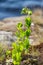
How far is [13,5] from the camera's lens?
27.1 ft

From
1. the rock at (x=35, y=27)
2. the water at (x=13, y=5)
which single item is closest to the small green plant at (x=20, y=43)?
the rock at (x=35, y=27)

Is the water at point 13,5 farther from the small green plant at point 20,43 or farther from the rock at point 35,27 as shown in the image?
the small green plant at point 20,43

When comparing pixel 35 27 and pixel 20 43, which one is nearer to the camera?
pixel 20 43

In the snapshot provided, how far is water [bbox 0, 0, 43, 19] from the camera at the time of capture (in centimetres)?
767

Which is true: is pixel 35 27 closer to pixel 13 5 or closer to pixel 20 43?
pixel 20 43

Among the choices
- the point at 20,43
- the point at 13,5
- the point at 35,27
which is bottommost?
the point at 13,5

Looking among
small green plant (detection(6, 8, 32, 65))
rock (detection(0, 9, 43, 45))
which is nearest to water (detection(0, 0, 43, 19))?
rock (detection(0, 9, 43, 45))

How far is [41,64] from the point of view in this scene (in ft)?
13.8

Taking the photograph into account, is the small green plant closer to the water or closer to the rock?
the rock

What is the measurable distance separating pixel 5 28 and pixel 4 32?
483mm

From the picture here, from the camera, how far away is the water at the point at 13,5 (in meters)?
7.67

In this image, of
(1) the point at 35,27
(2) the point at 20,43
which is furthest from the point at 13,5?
(2) the point at 20,43

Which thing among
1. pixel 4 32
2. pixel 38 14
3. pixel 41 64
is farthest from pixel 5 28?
pixel 41 64

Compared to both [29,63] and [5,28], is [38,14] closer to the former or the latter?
[5,28]
